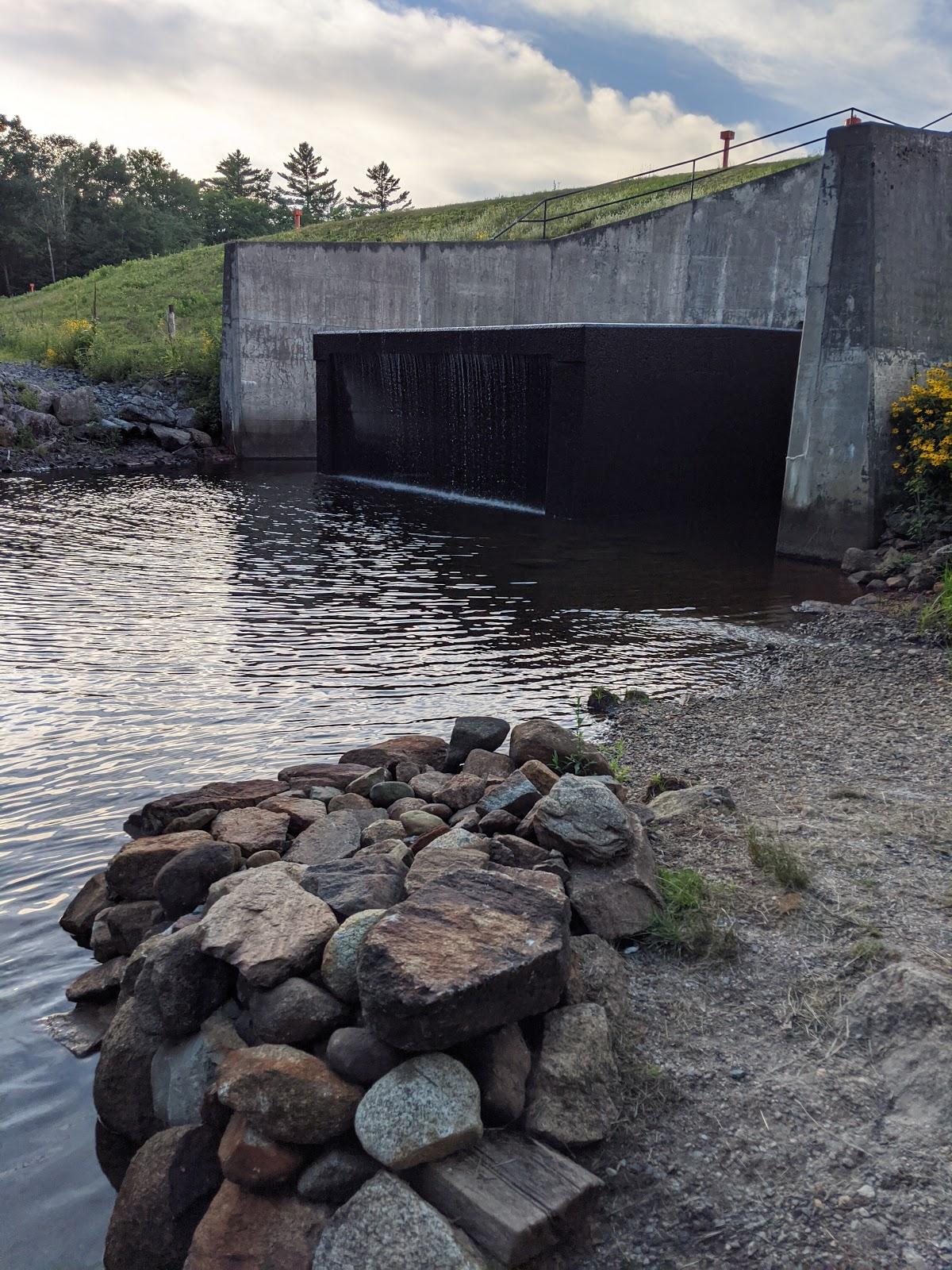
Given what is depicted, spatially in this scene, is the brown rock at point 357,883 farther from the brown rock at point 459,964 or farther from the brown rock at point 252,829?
the brown rock at point 252,829

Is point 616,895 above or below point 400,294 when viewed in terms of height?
below

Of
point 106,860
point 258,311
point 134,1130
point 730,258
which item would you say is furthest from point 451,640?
point 258,311

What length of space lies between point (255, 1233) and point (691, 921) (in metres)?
1.61

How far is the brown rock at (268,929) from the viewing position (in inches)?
118

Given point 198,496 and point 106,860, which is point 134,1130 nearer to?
point 106,860

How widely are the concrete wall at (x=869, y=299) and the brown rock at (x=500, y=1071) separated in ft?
31.2

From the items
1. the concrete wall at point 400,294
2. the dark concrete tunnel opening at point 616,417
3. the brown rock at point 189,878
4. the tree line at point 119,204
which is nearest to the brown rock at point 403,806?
the brown rock at point 189,878

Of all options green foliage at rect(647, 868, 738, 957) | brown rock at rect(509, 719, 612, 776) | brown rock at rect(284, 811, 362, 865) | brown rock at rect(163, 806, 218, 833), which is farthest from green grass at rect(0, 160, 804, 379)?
green foliage at rect(647, 868, 738, 957)

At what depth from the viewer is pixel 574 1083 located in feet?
8.95

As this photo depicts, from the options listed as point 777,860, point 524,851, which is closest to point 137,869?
point 524,851

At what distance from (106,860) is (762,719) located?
146 inches

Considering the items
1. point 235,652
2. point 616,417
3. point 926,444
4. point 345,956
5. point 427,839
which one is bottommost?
point 235,652

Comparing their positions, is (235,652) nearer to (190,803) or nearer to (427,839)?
(190,803)

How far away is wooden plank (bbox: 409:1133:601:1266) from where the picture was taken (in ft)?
7.75
